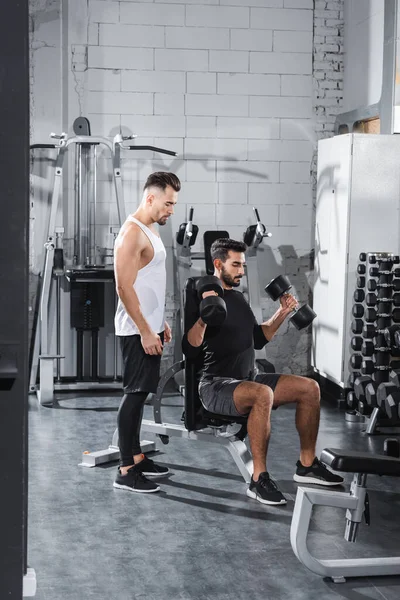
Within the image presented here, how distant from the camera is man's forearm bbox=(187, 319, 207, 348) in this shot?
400 cm

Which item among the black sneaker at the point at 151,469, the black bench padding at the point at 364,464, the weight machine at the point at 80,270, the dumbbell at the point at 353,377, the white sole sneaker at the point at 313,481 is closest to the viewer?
the black bench padding at the point at 364,464

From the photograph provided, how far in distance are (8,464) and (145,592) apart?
60.8 inches

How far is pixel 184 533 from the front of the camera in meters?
3.53

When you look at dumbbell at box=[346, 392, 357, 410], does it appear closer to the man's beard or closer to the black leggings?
the man's beard

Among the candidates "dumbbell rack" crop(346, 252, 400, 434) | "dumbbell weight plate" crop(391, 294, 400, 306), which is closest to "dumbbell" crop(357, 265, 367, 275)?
"dumbbell rack" crop(346, 252, 400, 434)

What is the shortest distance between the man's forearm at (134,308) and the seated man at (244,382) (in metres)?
0.22

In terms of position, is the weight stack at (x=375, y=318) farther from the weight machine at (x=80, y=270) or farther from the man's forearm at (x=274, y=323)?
the weight machine at (x=80, y=270)

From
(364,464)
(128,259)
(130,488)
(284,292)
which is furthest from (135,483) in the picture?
(364,464)

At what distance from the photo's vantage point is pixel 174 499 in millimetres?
3988

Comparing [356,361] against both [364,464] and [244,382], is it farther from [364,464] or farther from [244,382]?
[364,464]

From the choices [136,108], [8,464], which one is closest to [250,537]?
[8,464]

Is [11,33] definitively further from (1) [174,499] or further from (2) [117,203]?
(2) [117,203]

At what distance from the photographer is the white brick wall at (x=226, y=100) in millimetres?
6617

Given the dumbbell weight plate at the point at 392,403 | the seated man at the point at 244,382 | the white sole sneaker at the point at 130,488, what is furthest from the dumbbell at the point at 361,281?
the white sole sneaker at the point at 130,488
